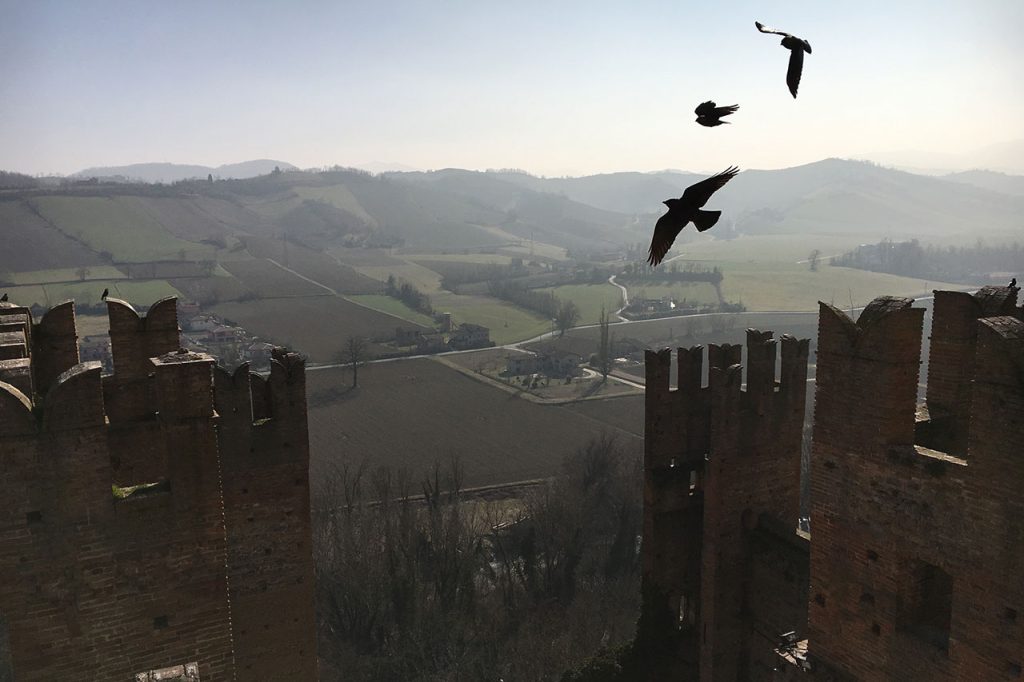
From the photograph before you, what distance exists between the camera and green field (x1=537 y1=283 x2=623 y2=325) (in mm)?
131250

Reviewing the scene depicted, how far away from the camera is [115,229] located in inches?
5773

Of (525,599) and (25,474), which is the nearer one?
(25,474)

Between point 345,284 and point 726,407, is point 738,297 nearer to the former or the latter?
point 345,284

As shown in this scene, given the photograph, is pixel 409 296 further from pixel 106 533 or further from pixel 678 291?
pixel 106 533

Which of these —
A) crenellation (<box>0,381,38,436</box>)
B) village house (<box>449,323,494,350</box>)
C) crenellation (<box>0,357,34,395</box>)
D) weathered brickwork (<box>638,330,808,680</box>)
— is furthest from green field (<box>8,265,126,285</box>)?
crenellation (<box>0,381,38,436</box>)

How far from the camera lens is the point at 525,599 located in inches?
1549

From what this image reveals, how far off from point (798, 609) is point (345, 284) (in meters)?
135

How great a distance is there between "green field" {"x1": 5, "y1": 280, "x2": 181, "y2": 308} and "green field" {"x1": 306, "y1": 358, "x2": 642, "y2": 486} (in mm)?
35468

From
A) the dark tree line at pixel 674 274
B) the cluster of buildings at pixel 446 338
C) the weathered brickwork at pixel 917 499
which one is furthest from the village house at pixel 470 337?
the weathered brickwork at pixel 917 499

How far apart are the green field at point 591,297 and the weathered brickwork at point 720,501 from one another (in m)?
106

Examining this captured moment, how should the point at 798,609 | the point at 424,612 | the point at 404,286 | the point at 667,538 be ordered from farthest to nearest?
the point at 404,286 < the point at 424,612 < the point at 667,538 < the point at 798,609

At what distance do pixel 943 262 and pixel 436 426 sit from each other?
149147 millimetres

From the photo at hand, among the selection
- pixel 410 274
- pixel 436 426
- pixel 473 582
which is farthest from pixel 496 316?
pixel 473 582

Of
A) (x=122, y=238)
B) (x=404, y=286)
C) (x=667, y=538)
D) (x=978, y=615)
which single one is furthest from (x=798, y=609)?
(x=122, y=238)
